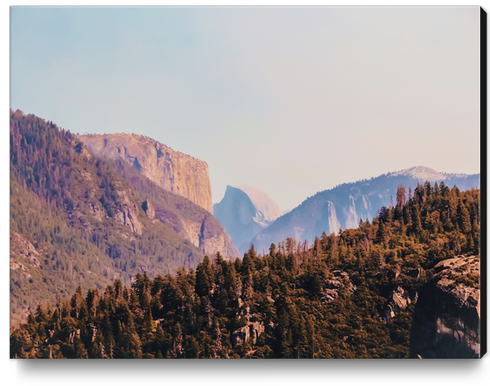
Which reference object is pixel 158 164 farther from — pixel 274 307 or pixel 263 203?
pixel 274 307

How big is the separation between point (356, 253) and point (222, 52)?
8365mm

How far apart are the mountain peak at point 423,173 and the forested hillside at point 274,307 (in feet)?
4.59

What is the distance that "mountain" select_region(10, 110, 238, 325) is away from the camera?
34.3 m

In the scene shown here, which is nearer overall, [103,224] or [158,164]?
[158,164]

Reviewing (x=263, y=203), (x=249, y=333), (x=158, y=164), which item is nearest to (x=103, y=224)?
(x=158, y=164)

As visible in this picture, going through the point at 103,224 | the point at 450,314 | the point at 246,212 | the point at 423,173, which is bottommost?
the point at 450,314

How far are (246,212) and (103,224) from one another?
36.9 metres

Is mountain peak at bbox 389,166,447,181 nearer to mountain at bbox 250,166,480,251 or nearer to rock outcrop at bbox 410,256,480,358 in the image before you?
mountain at bbox 250,166,480,251

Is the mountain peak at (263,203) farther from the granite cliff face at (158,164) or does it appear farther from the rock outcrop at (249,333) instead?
the granite cliff face at (158,164)

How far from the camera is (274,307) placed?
1439cm

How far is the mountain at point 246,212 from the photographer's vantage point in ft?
74.9

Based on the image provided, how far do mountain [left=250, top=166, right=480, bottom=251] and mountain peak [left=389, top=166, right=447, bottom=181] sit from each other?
0.04 meters

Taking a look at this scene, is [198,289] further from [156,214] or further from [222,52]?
[156,214]
